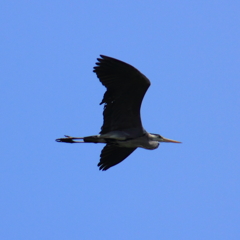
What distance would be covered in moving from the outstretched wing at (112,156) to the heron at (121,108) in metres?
0.08

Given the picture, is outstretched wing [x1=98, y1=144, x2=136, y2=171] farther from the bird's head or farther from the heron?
the bird's head

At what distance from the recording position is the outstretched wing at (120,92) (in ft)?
44.7

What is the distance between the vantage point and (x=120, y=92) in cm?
1412

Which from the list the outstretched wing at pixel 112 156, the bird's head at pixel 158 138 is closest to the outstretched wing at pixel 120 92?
the bird's head at pixel 158 138

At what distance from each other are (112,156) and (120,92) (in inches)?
91.8

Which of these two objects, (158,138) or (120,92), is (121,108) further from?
(158,138)

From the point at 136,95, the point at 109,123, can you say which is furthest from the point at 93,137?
the point at 136,95

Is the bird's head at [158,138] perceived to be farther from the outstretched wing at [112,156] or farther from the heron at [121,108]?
the outstretched wing at [112,156]

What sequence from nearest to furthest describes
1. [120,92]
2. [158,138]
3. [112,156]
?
[120,92]
[158,138]
[112,156]

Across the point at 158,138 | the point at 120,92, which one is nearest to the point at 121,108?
the point at 120,92

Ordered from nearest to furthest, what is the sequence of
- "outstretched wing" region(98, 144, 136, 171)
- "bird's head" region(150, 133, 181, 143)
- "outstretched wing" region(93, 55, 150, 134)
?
1. "outstretched wing" region(93, 55, 150, 134)
2. "bird's head" region(150, 133, 181, 143)
3. "outstretched wing" region(98, 144, 136, 171)

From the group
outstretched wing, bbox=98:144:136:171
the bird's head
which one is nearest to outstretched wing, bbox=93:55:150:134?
the bird's head

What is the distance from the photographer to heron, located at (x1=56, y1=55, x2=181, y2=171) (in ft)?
44.8

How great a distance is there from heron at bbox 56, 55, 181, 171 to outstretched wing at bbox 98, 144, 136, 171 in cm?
8
